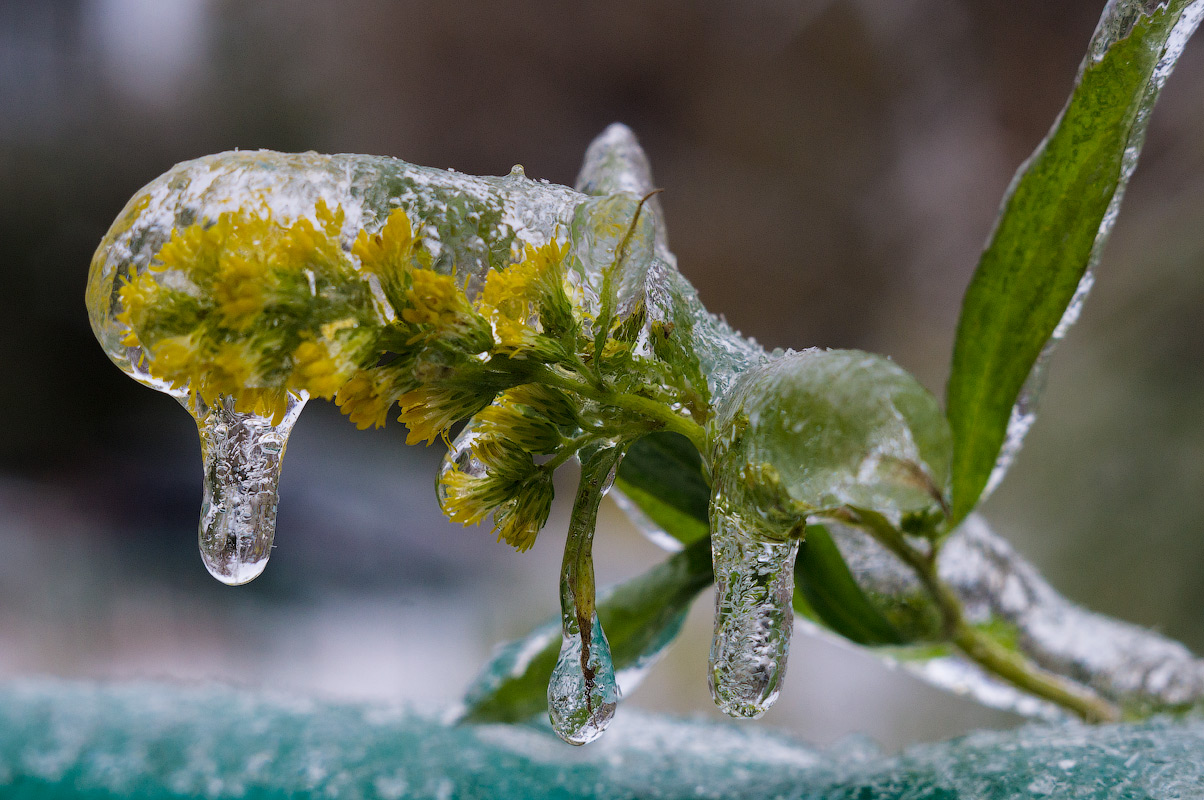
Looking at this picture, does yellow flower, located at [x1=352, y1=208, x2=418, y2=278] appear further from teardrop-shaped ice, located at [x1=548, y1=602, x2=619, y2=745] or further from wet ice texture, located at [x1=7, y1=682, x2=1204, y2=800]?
wet ice texture, located at [x1=7, y1=682, x2=1204, y2=800]

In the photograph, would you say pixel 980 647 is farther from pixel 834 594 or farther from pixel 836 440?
pixel 836 440

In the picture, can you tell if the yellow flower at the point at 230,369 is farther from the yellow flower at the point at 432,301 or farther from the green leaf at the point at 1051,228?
the green leaf at the point at 1051,228

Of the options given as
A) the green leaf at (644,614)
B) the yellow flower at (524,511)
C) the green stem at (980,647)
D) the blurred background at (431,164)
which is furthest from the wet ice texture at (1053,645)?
the blurred background at (431,164)

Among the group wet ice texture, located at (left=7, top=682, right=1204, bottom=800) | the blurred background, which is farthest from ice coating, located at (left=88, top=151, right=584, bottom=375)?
the blurred background

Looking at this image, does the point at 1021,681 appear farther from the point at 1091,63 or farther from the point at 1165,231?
the point at 1165,231

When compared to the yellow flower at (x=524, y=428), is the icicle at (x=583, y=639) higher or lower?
lower

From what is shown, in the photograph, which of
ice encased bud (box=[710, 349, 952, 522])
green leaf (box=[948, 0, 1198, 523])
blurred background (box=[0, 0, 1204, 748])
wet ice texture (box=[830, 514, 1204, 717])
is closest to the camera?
ice encased bud (box=[710, 349, 952, 522])

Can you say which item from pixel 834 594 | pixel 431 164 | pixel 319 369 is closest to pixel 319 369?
pixel 319 369
